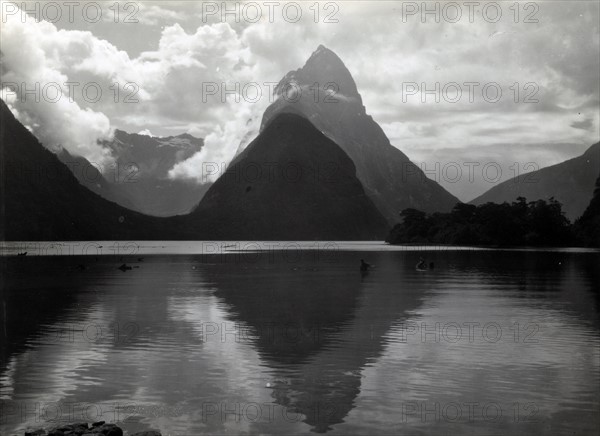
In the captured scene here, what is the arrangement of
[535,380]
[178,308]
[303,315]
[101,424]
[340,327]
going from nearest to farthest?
[101,424]
[535,380]
[340,327]
[303,315]
[178,308]

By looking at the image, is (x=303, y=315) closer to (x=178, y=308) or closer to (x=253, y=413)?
(x=178, y=308)

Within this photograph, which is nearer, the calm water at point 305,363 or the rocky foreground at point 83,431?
the rocky foreground at point 83,431

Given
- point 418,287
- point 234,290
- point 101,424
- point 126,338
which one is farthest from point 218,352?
point 418,287

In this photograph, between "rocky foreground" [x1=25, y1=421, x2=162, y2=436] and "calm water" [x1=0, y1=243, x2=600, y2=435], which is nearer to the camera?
"rocky foreground" [x1=25, y1=421, x2=162, y2=436]
